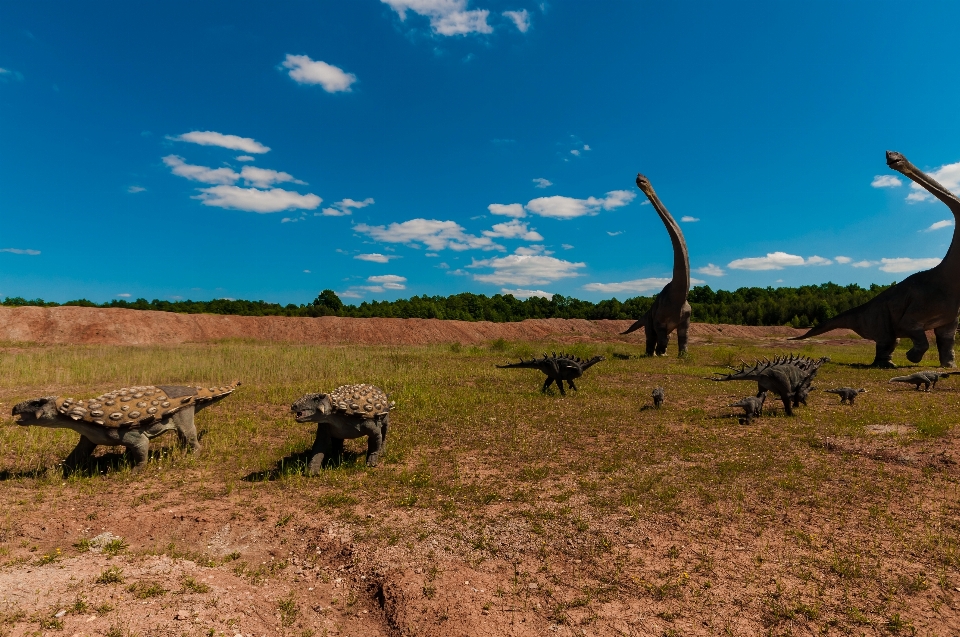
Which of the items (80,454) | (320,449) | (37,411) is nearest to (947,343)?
(320,449)

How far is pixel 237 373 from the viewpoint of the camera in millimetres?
16359

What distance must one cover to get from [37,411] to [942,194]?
80.1 feet

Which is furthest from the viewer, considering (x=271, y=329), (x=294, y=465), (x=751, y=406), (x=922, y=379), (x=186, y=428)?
(x=271, y=329)

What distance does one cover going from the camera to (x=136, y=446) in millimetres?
6555

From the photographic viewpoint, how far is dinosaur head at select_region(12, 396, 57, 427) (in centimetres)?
578

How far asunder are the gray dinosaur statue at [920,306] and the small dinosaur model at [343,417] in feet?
63.0

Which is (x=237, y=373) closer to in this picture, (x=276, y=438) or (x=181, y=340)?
(x=276, y=438)

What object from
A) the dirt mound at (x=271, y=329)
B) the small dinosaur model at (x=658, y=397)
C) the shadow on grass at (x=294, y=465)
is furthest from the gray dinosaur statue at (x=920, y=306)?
the dirt mound at (x=271, y=329)

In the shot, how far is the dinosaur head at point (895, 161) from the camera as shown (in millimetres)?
16172

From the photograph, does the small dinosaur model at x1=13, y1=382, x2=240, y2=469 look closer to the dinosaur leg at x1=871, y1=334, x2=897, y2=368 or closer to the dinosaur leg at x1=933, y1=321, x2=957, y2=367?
the dinosaur leg at x1=871, y1=334, x2=897, y2=368

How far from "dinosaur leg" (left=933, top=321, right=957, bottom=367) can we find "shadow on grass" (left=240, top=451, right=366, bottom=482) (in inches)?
811

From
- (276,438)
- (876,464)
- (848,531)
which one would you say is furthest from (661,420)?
(276,438)

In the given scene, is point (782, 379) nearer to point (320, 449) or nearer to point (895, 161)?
point (320, 449)

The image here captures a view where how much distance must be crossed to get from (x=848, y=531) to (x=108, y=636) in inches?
252
